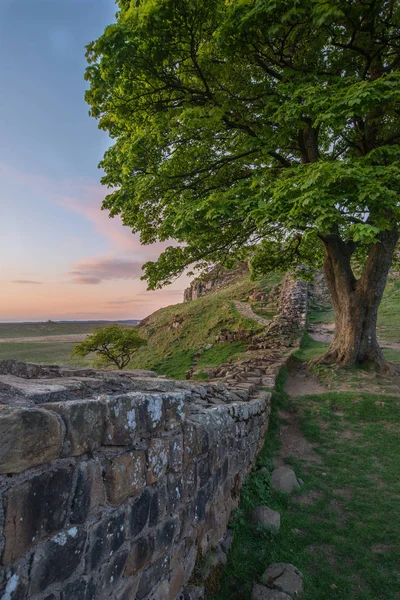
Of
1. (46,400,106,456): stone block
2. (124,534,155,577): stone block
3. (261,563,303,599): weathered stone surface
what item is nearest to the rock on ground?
(261,563,303,599): weathered stone surface

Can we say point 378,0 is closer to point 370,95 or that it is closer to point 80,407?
point 370,95

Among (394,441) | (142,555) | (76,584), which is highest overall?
(76,584)

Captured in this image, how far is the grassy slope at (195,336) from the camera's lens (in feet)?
58.1

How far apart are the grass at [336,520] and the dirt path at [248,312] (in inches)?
520

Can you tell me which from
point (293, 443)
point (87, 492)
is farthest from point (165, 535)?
point (293, 443)

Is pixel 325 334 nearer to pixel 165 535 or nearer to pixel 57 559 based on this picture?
pixel 165 535

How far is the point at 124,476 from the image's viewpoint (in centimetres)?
237

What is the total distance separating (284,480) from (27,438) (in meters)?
5.21

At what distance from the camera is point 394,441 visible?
23.7ft

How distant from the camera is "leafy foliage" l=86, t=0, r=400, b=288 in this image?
21.7 feet

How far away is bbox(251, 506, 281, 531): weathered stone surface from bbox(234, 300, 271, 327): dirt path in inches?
630

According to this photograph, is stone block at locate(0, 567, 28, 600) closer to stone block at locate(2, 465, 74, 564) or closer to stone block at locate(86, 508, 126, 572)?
stone block at locate(2, 465, 74, 564)

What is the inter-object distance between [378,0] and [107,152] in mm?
7557

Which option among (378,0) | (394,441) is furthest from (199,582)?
(378,0)
